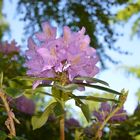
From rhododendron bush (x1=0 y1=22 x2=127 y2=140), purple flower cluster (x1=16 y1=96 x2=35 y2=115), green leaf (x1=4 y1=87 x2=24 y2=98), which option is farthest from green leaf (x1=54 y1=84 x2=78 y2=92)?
purple flower cluster (x1=16 y1=96 x2=35 y2=115)

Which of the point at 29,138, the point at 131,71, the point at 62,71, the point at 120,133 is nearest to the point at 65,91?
the point at 62,71

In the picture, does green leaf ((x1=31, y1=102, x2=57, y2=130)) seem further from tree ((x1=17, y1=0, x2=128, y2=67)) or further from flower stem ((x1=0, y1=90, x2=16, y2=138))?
tree ((x1=17, y1=0, x2=128, y2=67))

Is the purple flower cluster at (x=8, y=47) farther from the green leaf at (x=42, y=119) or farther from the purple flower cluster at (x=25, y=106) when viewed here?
the green leaf at (x=42, y=119)

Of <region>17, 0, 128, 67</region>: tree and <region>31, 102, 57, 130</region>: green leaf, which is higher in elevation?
<region>17, 0, 128, 67</region>: tree

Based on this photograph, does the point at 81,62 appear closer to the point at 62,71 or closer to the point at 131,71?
the point at 62,71

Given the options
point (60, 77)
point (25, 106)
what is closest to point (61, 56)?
point (60, 77)

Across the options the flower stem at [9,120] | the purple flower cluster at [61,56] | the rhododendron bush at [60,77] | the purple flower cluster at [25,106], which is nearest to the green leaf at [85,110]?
the rhododendron bush at [60,77]

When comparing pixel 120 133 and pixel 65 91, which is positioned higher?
pixel 120 133

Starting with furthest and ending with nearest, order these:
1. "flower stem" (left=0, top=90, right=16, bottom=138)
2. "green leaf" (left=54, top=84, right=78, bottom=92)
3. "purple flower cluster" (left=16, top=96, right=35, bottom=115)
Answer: "purple flower cluster" (left=16, top=96, right=35, bottom=115), "flower stem" (left=0, top=90, right=16, bottom=138), "green leaf" (left=54, top=84, right=78, bottom=92)
